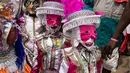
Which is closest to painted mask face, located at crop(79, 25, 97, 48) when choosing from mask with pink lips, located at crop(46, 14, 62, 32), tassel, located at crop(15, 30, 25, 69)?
mask with pink lips, located at crop(46, 14, 62, 32)

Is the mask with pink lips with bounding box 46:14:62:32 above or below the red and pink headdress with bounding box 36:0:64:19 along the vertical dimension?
below

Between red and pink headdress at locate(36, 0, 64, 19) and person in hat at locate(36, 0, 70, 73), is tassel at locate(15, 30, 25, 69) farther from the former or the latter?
red and pink headdress at locate(36, 0, 64, 19)

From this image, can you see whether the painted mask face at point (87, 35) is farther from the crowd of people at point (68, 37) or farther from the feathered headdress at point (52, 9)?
the feathered headdress at point (52, 9)

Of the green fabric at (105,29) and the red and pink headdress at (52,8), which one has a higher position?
the red and pink headdress at (52,8)

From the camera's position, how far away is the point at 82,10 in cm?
370

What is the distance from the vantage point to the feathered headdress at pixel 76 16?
Result: 11.9ft

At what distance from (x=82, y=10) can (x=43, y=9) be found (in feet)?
2.36

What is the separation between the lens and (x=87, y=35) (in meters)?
3.61

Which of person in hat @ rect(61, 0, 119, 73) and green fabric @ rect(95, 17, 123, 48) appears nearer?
person in hat @ rect(61, 0, 119, 73)

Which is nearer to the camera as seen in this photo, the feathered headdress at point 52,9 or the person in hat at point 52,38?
the person in hat at point 52,38

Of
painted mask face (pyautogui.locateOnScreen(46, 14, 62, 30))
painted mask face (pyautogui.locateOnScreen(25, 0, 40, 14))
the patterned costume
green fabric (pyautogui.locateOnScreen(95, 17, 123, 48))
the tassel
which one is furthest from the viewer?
painted mask face (pyautogui.locateOnScreen(25, 0, 40, 14))

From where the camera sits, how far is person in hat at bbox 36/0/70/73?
3957 mm

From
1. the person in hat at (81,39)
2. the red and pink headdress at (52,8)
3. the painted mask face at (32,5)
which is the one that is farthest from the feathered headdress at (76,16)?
the painted mask face at (32,5)

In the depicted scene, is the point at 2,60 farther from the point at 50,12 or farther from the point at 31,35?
the point at 31,35
